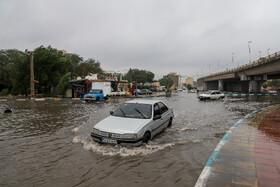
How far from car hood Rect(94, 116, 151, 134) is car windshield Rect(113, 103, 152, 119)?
0.97ft

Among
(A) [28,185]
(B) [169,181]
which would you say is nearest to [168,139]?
(B) [169,181]

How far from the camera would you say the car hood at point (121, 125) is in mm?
5176

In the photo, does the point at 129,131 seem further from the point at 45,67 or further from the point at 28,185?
the point at 45,67

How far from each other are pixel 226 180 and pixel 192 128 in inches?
195

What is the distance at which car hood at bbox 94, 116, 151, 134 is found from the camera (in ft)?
17.0

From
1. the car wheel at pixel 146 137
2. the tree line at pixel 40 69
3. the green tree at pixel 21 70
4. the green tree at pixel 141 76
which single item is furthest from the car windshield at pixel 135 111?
the green tree at pixel 141 76

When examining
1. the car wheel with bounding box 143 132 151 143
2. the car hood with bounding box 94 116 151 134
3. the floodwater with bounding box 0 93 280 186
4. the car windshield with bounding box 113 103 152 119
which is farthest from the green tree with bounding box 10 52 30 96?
the car wheel with bounding box 143 132 151 143

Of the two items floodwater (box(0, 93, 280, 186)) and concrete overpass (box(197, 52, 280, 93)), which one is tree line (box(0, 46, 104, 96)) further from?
concrete overpass (box(197, 52, 280, 93))

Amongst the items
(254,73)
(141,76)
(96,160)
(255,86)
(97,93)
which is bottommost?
(96,160)

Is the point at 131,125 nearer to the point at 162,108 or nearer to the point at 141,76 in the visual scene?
the point at 162,108

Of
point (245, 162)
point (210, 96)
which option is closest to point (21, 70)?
point (210, 96)

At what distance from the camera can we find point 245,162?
4.30 metres

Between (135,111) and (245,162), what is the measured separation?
144 inches

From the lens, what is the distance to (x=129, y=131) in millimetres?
5090
